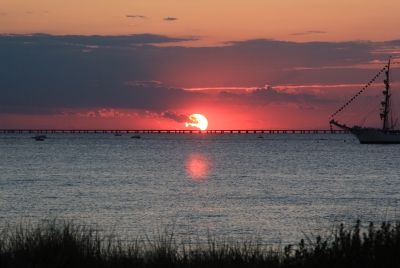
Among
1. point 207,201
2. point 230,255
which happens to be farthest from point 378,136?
point 230,255

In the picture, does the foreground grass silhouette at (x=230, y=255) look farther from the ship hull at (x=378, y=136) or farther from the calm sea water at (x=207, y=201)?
the ship hull at (x=378, y=136)

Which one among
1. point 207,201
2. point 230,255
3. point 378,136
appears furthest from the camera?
point 378,136

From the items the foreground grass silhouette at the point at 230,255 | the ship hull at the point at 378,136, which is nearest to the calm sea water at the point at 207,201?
the foreground grass silhouette at the point at 230,255

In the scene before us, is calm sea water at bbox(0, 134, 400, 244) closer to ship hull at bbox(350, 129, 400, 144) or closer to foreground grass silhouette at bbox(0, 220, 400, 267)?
foreground grass silhouette at bbox(0, 220, 400, 267)

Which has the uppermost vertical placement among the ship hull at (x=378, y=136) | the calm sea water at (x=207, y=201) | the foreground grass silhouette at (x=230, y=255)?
the ship hull at (x=378, y=136)

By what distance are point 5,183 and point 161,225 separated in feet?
105

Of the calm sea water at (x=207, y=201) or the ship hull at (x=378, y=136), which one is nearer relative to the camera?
the calm sea water at (x=207, y=201)

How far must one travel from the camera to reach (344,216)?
31938 mm

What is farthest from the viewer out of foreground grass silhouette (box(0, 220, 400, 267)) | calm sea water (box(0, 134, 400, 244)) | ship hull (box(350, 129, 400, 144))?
ship hull (box(350, 129, 400, 144))

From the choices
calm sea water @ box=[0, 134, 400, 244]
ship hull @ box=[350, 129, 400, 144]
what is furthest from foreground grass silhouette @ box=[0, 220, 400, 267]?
ship hull @ box=[350, 129, 400, 144]

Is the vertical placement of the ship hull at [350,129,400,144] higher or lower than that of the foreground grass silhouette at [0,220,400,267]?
higher

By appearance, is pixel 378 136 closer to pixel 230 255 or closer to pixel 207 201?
pixel 207 201

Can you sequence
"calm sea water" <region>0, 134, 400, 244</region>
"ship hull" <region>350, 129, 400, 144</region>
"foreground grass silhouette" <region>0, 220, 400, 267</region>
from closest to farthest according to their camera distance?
"foreground grass silhouette" <region>0, 220, 400, 267</region> < "calm sea water" <region>0, 134, 400, 244</region> < "ship hull" <region>350, 129, 400, 144</region>

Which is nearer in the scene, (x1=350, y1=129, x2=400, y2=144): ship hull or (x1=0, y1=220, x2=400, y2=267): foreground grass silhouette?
(x1=0, y1=220, x2=400, y2=267): foreground grass silhouette
